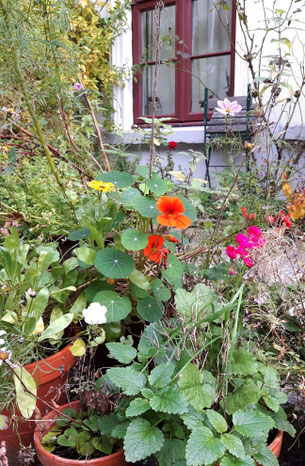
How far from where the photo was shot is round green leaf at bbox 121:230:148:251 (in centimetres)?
115

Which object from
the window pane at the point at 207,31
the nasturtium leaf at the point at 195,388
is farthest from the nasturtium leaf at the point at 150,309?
the window pane at the point at 207,31

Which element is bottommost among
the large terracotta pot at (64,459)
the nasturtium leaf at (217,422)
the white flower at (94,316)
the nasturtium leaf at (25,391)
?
the large terracotta pot at (64,459)

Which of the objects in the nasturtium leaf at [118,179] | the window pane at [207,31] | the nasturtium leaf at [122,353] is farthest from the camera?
the window pane at [207,31]

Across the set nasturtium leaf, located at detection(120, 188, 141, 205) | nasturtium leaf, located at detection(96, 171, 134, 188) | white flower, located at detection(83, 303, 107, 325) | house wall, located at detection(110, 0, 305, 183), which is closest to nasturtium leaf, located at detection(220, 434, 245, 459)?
white flower, located at detection(83, 303, 107, 325)

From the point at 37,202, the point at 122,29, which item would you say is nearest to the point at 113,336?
the point at 37,202

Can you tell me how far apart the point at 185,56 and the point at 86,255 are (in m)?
3.70

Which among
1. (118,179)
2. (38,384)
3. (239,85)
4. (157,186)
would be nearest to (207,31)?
(239,85)

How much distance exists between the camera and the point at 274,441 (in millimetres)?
892

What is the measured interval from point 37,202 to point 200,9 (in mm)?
3817

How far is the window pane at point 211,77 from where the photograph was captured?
4.43m

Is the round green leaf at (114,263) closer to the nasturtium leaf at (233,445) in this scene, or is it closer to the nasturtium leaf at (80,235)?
the nasturtium leaf at (80,235)

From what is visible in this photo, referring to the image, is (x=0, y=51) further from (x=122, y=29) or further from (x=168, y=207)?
(x=122, y=29)

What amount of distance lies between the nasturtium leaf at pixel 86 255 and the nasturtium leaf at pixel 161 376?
17.8 inches

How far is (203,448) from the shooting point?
0.69m
